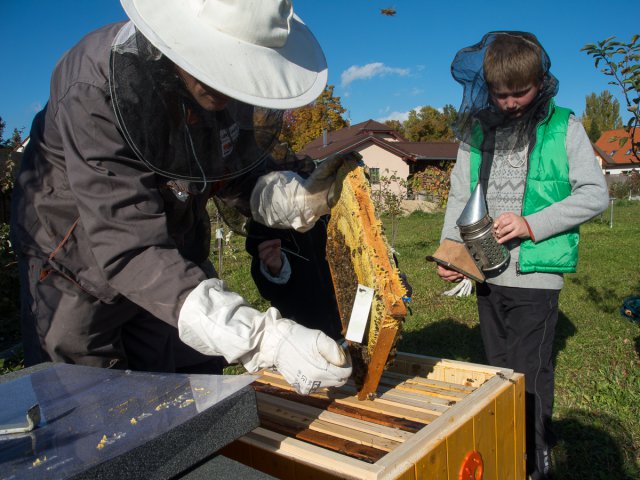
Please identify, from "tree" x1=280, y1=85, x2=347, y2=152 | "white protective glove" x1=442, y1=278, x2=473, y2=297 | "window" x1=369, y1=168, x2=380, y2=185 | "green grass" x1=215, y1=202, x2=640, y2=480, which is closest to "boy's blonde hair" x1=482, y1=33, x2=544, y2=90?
"window" x1=369, y1=168, x2=380, y2=185

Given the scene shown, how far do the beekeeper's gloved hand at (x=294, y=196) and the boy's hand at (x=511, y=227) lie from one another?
2.98ft

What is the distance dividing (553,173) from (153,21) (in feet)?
6.01

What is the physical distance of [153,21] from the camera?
1.31m

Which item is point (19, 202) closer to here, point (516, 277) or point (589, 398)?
point (516, 277)

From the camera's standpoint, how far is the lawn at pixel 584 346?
2.87m

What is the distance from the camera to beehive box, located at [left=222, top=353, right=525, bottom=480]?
128cm

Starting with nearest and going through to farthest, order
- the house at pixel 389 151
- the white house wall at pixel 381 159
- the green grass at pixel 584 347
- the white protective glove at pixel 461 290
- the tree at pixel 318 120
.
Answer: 1. the green grass at pixel 584 347
2. the white protective glove at pixel 461 290
3. the tree at pixel 318 120
4. the house at pixel 389 151
5. the white house wall at pixel 381 159

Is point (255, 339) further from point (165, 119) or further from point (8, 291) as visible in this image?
point (8, 291)

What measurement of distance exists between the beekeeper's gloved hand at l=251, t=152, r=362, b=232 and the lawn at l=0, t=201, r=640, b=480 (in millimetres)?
1885

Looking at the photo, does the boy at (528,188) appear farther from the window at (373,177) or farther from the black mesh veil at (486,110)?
the window at (373,177)

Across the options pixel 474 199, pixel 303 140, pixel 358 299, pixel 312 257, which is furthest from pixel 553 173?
pixel 303 140

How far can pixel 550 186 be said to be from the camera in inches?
97.4

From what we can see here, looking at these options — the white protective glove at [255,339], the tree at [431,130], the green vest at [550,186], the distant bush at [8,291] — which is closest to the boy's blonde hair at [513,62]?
the green vest at [550,186]

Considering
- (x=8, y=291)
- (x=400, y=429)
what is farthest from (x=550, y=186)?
(x=8, y=291)
